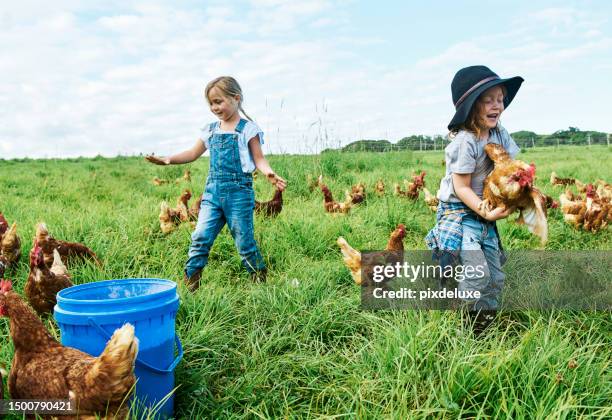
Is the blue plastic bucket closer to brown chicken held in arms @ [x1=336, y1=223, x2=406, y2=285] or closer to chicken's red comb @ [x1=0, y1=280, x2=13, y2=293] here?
chicken's red comb @ [x1=0, y1=280, x2=13, y2=293]

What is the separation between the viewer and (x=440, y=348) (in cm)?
235

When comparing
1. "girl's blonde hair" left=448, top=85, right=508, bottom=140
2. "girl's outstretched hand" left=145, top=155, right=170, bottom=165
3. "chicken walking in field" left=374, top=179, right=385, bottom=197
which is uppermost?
"girl's blonde hair" left=448, top=85, right=508, bottom=140

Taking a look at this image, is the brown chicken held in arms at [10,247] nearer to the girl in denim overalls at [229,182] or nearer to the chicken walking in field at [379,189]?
the girl in denim overalls at [229,182]

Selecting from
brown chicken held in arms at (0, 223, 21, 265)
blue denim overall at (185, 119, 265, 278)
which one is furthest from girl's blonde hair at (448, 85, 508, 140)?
brown chicken held in arms at (0, 223, 21, 265)

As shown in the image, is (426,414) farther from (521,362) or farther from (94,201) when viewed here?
(94,201)

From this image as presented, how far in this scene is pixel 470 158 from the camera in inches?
114

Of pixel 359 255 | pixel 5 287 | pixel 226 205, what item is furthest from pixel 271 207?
pixel 5 287

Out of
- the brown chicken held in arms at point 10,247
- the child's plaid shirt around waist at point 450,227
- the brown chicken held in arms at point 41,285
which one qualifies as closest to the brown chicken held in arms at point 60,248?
the brown chicken held in arms at point 10,247

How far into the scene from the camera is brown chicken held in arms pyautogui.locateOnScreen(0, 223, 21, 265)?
3.84 metres

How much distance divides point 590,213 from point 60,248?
5.37 metres

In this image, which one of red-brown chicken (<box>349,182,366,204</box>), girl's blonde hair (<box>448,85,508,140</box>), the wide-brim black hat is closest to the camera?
the wide-brim black hat

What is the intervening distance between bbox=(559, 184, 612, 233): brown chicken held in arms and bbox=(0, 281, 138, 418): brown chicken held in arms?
5274 mm

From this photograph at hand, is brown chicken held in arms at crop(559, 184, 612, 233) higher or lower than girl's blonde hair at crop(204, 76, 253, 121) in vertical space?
lower

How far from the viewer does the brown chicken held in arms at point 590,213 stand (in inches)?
210
